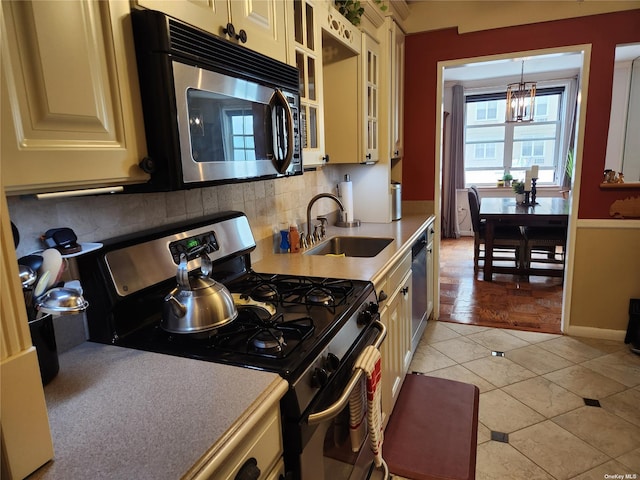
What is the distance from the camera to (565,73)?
5.88m

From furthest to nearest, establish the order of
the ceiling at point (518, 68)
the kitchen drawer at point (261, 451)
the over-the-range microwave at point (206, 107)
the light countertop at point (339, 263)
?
the ceiling at point (518, 68) < the light countertop at point (339, 263) < the over-the-range microwave at point (206, 107) < the kitchen drawer at point (261, 451)

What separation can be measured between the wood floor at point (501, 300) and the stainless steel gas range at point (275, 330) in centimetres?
234

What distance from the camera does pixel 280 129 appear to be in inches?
56.2

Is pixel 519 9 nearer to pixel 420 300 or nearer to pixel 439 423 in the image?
pixel 420 300

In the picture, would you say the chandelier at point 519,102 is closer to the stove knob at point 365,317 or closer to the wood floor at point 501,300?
the wood floor at point 501,300

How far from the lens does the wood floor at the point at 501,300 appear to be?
3.42 meters

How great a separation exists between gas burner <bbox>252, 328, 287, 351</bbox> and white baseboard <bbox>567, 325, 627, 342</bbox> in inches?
115

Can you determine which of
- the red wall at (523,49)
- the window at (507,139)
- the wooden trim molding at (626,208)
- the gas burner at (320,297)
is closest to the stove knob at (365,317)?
the gas burner at (320,297)

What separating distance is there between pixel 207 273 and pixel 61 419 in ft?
1.56

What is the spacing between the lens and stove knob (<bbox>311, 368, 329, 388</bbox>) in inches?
39.5

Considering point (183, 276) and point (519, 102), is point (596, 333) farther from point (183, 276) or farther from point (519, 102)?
point (183, 276)

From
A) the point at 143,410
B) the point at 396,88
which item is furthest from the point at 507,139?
the point at 143,410

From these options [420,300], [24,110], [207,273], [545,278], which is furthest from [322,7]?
[545,278]

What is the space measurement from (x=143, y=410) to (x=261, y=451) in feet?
0.82
